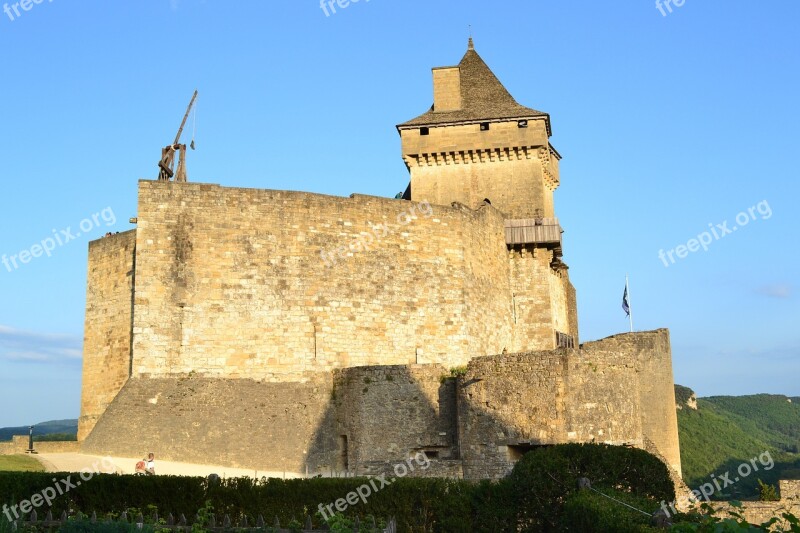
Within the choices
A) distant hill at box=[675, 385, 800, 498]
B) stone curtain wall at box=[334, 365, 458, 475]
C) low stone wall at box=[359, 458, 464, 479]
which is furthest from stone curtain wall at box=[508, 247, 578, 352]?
distant hill at box=[675, 385, 800, 498]

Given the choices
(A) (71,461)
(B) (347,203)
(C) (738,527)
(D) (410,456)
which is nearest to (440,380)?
(D) (410,456)

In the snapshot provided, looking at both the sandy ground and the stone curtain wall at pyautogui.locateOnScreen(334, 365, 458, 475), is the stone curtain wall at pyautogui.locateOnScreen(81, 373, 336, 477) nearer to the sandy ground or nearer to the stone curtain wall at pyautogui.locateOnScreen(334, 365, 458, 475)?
the sandy ground

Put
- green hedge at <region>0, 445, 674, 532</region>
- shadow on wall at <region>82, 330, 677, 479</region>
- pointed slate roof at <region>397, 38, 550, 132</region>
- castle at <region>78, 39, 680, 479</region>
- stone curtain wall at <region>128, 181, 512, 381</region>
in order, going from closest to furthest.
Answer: green hedge at <region>0, 445, 674, 532</region> < shadow on wall at <region>82, 330, 677, 479</region> < castle at <region>78, 39, 680, 479</region> < stone curtain wall at <region>128, 181, 512, 381</region> < pointed slate roof at <region>397, 38, 550, 132</region>

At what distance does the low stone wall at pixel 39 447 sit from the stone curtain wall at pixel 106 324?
1707 millimetres

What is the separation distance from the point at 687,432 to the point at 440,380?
39134mm

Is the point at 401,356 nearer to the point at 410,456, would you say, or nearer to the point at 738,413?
the point at 410,456

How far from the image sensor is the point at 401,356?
27.5m

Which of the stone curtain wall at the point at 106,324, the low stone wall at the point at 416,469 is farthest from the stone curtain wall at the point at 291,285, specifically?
the low stone wall at the point at 416,469

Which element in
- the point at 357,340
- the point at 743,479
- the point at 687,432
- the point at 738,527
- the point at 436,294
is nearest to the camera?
the point at 738,527

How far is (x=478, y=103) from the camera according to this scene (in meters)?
36.0

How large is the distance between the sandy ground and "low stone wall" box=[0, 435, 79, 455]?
63.7 inches

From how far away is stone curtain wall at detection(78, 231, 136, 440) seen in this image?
2666cm

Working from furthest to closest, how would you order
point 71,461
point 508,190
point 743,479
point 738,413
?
point 738,413
point 743,479
point 508,190
point 71,461

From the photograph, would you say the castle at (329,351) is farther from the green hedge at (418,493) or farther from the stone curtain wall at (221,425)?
the green hedge at (418,493)
